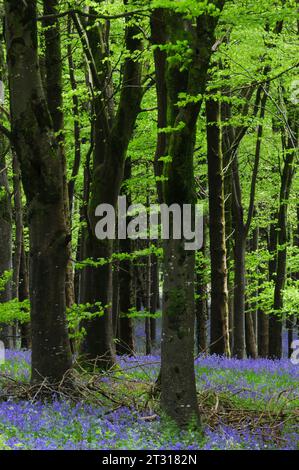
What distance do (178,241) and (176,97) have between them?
1913 millimetres

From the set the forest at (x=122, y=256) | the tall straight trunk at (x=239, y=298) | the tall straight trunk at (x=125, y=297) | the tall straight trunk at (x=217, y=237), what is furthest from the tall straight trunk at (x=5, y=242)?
the tall straight trunk at (x=239, y=298)

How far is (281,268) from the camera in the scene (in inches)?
763

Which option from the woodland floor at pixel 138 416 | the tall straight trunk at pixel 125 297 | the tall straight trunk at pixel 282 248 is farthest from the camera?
the tall straight trunk at pixel 282 248

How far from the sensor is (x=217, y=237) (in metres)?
13.9

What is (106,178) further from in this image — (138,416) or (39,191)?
(138,416)

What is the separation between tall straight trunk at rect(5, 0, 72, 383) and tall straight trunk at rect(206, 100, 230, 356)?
19.8 feet

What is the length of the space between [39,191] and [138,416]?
3.34m

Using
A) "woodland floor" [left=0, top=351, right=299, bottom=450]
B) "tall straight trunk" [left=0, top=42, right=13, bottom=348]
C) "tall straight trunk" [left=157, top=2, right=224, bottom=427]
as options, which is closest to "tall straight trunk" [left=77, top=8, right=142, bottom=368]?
"woodland floor" [left=0, top=351, right=299, bottom=450]

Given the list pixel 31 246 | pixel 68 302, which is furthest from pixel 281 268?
pixel 31 246

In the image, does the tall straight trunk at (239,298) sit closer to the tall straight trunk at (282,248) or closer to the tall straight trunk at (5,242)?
the tall straight trunk at (282,248)

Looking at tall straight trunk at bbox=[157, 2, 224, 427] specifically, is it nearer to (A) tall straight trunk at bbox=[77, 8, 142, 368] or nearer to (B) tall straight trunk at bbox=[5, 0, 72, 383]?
(B) tall straight trunk at bbox=[5, 0, 72, 383]

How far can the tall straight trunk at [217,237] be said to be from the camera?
1368cm

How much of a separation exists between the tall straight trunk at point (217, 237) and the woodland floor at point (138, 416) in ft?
9.59

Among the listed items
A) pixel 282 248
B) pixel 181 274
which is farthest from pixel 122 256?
pixel 282 248
